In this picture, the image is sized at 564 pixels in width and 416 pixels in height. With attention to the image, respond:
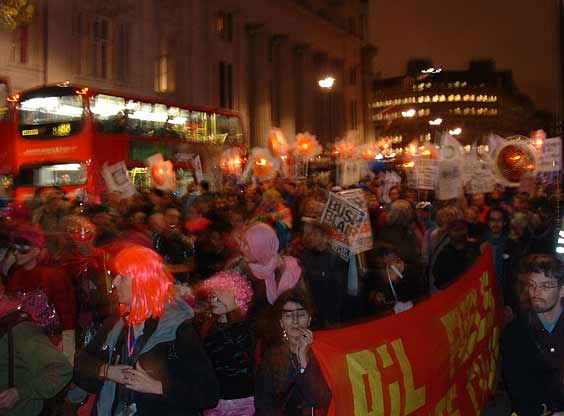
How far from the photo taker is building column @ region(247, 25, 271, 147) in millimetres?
38719

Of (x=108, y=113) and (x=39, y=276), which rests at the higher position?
(x=108, y=113)

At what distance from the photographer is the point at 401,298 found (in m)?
5.79

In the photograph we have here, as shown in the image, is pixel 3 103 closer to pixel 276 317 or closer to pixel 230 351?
pixel 230 351

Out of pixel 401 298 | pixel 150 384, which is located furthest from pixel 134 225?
pixel 150 384

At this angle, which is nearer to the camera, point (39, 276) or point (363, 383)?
point (363, 383)

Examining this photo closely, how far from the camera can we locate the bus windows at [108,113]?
15.3 meters

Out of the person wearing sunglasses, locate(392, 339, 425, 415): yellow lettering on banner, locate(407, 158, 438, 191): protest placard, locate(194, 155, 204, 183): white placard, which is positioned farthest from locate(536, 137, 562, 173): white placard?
locate(392, 339, 425, 415): yellow lettering on banner

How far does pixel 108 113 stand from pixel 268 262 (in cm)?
1138

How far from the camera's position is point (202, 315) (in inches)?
164

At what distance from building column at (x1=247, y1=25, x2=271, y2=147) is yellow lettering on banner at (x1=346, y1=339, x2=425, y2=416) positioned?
34.8 metres

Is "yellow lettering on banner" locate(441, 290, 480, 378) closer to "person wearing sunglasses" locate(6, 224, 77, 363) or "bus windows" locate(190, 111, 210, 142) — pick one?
"person wearing sunglasses" locate(6, 224, 77, 363)

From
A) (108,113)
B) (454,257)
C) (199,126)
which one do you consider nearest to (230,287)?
(454,257)

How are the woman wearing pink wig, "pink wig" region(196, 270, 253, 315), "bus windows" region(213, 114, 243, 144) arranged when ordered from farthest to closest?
"bus windows" region(213, 114, 243, 144), the woman wearing pink wig, "pink wig" region(196, 270, 253, 315)

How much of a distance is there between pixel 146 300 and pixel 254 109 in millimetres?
36355
